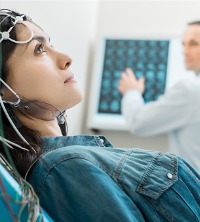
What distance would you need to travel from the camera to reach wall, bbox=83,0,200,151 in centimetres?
208

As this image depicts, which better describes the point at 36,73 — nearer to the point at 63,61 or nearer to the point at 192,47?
the point at 63,61

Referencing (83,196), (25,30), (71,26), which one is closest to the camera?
(83,196)

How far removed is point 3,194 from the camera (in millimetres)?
605

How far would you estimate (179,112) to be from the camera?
1762mm

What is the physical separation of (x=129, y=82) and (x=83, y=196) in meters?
1.32

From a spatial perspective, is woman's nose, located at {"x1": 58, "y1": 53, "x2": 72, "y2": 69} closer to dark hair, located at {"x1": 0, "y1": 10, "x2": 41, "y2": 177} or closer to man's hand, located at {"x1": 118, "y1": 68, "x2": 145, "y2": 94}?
dark hair, located at {"x1": 0, "y1": 10, "x2": 41, "y2": 177}

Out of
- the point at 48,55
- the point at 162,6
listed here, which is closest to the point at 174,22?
the point at 162,6

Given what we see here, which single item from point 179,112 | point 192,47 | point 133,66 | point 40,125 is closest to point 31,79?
point 40,125

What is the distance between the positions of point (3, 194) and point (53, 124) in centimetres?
51

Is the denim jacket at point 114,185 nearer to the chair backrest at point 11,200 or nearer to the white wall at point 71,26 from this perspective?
the chair backrest at point 11,200

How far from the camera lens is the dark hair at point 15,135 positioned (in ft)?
2.94

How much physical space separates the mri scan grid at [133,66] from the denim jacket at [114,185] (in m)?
1.16

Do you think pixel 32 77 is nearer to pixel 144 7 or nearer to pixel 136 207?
pixel 136 207

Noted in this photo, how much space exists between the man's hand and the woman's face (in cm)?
96
